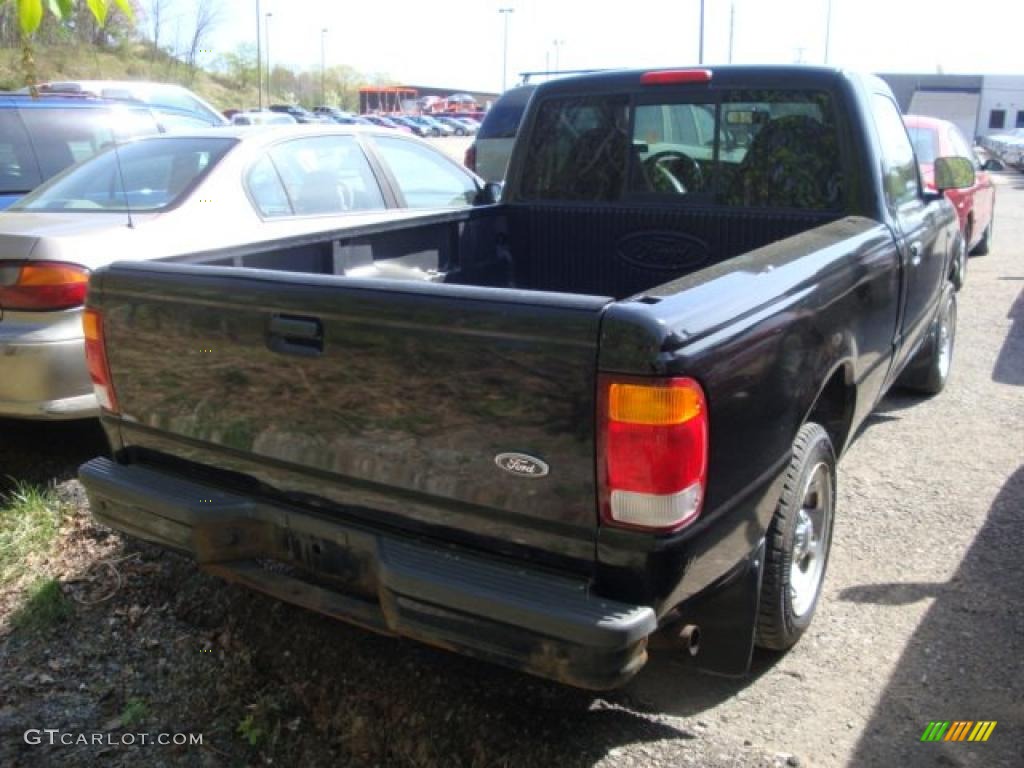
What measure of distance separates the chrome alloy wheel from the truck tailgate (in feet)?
3.93

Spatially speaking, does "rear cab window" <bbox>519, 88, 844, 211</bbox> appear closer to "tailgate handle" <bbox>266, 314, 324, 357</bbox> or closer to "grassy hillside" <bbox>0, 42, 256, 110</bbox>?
"tailgate handle" <bbox>266, 314, 324, 357</bbox>

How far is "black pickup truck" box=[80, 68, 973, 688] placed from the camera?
211cm

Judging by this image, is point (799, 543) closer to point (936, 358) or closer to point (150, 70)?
point (936, 358)

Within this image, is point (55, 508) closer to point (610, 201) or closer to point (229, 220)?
point (229, 220)

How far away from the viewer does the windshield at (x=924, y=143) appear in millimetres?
8875

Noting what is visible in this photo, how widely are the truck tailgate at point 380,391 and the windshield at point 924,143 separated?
7.94m

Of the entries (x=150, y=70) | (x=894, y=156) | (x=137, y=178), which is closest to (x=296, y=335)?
(x=894, y=156)

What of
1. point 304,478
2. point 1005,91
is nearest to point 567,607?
point 304,478

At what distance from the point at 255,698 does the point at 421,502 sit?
103cm

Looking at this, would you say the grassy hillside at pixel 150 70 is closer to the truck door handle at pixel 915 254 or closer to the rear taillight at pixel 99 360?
the rear taillight at pixel 99 360

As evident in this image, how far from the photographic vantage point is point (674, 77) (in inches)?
167

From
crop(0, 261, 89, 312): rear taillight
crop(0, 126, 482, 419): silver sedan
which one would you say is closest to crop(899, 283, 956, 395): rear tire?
crop(0, 126, 482, 419): silver sedan

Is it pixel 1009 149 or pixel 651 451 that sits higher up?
pixel 1009 149

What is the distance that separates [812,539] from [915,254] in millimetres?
1585
